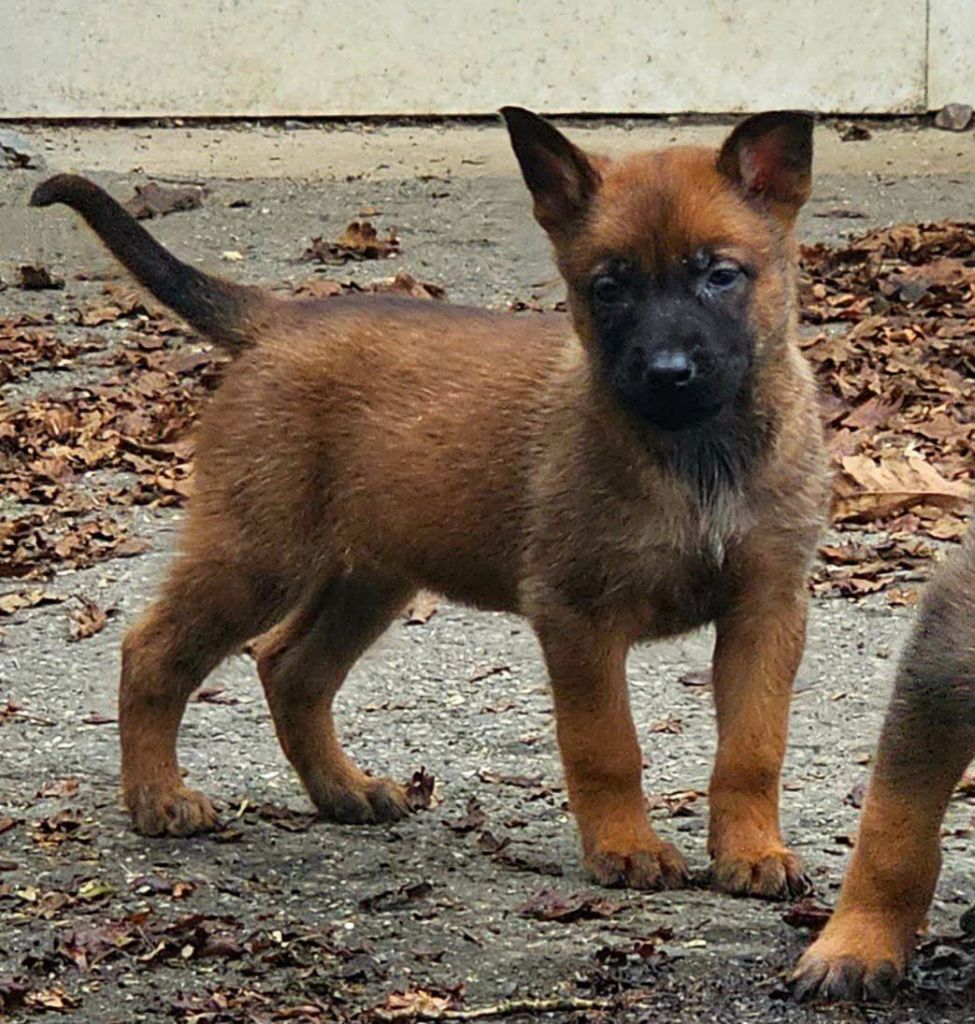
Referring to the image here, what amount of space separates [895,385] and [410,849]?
13.8 feet

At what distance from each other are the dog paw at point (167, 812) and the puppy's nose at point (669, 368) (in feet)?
5.15

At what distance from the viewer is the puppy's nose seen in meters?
5.18

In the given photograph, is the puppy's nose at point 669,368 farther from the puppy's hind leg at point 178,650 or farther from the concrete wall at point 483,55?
the concrete wall at point 483,55

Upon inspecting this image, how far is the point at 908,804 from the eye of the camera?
4.63 meters

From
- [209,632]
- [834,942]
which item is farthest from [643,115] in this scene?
[834,942]

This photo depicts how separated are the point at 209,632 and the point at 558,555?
0.97 m

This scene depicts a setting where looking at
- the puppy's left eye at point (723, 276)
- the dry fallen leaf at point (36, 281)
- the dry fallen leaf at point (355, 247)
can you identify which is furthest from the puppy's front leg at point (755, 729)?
the dry fallen leaf at point (36, 281)

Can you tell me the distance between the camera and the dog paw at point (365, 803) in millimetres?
6016

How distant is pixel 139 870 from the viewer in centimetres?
554

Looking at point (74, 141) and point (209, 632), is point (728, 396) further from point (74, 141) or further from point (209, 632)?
point (74, 141)

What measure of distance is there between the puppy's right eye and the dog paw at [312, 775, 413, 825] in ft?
4.53

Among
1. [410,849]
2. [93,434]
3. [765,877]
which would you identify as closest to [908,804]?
[765,877]

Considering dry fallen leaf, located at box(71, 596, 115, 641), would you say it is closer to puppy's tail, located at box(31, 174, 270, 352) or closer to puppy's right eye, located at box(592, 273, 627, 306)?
puppy's tail, located at box(31, 174, 270, 352)

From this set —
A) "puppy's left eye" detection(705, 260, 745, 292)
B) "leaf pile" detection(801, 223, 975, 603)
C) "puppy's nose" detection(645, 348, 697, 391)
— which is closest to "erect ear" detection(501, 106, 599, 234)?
"puppy's left eye" detection(705, 260, 745, 292)
